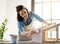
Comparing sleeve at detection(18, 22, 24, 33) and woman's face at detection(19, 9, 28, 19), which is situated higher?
woman's face at detection(19, 9, 28, 19)

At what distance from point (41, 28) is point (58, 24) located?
0.12 metres

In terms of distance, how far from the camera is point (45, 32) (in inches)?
34.4

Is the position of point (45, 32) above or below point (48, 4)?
below

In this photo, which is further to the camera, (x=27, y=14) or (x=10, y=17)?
(x=10, y=17)

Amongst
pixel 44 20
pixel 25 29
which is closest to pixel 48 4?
pixel 44 20

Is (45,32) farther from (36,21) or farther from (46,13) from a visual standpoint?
(46,13)

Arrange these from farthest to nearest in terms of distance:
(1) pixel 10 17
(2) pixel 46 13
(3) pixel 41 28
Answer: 1. (1) pixel 10 17
2. (2) pixel 46 13
3. (3) pixel 41 28

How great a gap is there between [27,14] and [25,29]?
0.10 metres

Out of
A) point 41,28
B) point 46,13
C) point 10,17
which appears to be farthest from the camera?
point 10,17

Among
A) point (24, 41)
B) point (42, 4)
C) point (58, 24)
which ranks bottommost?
point (24, 41)

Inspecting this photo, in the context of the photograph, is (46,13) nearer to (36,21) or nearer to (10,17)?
(36,21)

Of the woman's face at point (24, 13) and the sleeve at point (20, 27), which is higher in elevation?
the woman's face at point (24, 13)

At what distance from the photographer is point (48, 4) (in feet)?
3.64

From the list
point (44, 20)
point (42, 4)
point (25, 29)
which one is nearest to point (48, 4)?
point (42, 4)
